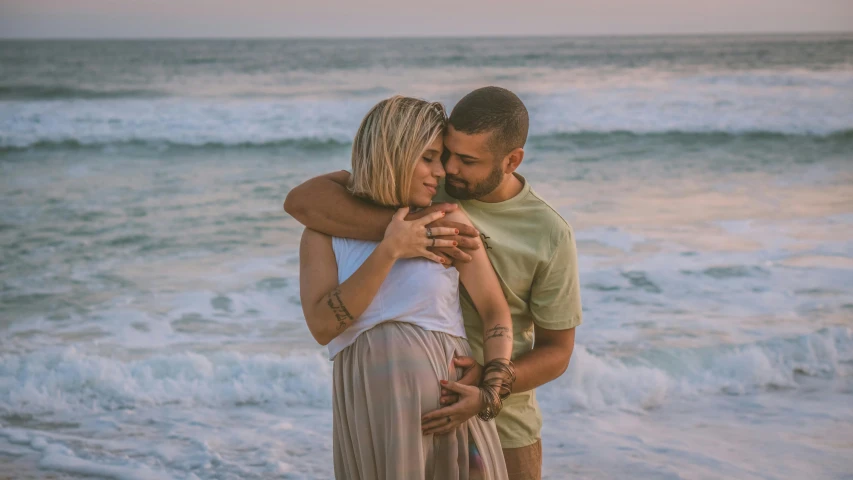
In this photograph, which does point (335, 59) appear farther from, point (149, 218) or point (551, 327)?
point (551, 327)

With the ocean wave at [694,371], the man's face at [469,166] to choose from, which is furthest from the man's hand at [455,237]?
the ocean wave at [694,371]

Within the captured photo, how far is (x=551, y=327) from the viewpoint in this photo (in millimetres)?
2379

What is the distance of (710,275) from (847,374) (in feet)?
7.40

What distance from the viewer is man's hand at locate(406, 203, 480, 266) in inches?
84.7

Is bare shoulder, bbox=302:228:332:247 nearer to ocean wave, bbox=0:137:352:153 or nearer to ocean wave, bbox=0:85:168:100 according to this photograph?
ocean wave, bbox=0:137:352:153

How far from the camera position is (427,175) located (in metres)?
2.23

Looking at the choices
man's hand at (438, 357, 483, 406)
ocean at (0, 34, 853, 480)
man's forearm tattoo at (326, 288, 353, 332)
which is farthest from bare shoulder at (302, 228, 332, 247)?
ocean at (0, 34, 853, 480)

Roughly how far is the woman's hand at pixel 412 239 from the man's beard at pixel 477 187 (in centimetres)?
26

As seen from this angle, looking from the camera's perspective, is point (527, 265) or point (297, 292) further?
point (297, 292)

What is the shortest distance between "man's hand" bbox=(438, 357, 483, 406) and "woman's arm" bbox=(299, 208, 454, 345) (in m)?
0.28

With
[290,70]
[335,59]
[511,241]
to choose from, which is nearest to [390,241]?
[511,241]

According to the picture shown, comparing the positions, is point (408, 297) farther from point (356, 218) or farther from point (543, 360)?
point (543, 360)

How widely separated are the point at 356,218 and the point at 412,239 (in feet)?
0.71

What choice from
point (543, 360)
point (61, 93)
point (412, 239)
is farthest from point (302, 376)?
point (61, 93)
